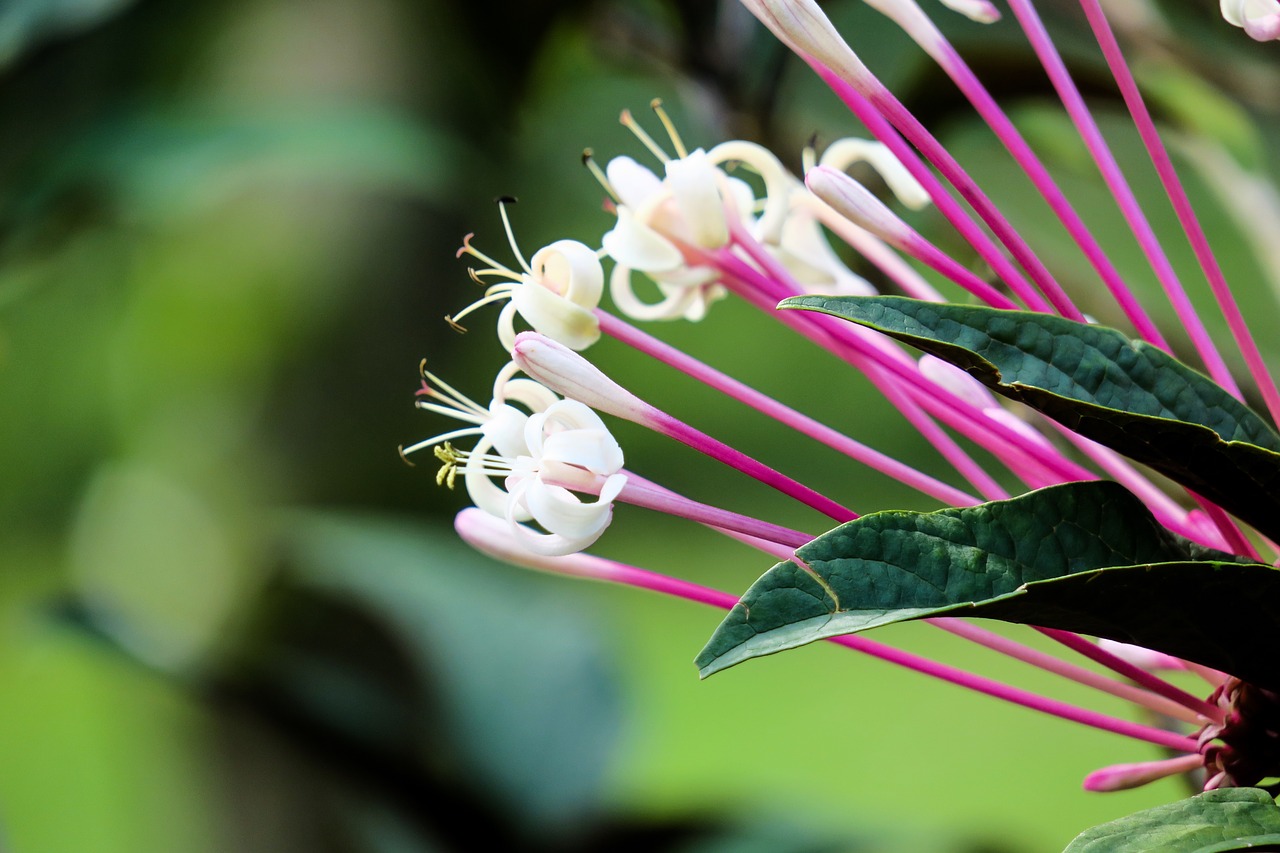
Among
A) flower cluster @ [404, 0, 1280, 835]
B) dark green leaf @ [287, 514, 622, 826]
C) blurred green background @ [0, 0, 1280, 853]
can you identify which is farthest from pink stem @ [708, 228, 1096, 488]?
dark green leaf @ [287, 514, 622, 826]

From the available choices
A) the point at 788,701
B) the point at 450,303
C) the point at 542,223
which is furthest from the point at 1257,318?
the point at 450,303

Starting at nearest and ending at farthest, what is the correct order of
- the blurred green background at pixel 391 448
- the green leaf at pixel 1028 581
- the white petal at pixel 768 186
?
the green leaf at pixel 1028 581 → the white petal at pixel 768 186 → the blurred green background at pixel 391 448

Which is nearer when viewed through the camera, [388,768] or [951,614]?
[951,614]

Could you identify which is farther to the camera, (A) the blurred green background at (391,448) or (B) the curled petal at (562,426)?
(A) the blurred green background at (391,448)

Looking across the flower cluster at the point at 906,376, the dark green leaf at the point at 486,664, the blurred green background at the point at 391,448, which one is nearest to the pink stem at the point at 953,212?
the flower cluster at the point at 906,376

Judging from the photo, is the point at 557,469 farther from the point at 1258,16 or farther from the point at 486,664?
the point at 486,664

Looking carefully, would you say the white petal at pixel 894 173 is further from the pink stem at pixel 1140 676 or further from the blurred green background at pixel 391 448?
the blurred green background at pixel 391 448

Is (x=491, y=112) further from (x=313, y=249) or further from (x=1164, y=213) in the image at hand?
(x=1164, y=213)
